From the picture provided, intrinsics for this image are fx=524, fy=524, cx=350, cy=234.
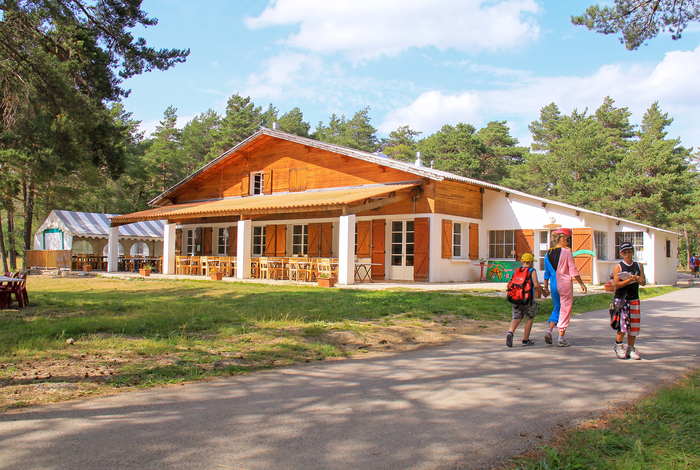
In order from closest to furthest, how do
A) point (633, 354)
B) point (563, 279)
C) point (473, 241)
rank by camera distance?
point (633, 354) → point (563, 279) → point (473, 241)

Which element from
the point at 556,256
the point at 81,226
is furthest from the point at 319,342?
the point at 81,226

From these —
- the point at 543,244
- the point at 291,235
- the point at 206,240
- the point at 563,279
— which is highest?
the point at 291,235

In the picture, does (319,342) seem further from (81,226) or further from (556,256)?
(81,226)

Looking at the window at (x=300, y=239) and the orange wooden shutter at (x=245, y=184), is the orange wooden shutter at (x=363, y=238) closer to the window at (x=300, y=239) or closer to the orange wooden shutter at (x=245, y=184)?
the window at (x=300, y=239)

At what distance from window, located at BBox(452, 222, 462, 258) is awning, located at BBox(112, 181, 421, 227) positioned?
7.16ft


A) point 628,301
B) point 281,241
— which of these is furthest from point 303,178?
point 628,301

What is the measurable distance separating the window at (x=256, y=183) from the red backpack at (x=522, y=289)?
17266mm

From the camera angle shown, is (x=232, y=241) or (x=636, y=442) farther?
(x=232, y=241)

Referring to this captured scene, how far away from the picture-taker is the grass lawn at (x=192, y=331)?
16.1 feet

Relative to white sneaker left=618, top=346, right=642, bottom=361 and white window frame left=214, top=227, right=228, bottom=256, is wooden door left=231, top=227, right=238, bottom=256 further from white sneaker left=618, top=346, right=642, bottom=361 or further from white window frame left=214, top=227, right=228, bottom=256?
white sneaker left=618, top=346, right=642, bottom=361

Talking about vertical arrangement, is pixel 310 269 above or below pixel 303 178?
below

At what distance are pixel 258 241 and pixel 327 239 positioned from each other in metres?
4.08

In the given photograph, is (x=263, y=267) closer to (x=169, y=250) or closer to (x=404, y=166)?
(x=169, y=250)

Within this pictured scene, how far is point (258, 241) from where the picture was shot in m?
22.2
